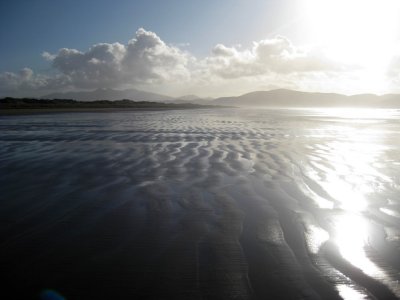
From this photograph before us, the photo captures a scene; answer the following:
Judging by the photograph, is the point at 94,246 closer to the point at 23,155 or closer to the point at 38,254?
the point at 38,254

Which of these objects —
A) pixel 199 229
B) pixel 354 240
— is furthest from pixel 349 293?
pixel 199 229

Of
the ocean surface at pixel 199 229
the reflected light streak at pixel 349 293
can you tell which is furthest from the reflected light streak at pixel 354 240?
the reflected light streak at pixel 349 293

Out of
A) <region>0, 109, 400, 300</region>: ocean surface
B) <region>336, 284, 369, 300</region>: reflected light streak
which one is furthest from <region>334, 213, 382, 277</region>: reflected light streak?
<region>336, 284, 369, 300</region>: reflected light streak

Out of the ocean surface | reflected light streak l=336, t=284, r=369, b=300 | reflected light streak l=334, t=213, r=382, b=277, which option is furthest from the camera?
reflected light streak l=334, t=213, r=382, b=277

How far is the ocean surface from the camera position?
10.7 feet

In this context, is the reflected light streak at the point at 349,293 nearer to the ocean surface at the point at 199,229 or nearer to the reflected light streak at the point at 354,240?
the ocean surface at the point at 199,229

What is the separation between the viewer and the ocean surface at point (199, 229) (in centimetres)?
327

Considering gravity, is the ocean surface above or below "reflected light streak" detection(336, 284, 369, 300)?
below

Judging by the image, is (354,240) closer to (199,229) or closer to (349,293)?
(349,293)

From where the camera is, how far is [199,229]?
4699 mm

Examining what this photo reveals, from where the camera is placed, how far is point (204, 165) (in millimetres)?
9438

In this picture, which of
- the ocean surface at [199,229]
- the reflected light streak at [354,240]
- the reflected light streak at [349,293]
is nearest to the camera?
the reflected light streak at [349,293]

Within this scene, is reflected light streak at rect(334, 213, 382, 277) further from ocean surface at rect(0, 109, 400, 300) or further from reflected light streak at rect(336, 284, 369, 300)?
reflected light streak at rect(336, 284, 369, 300)

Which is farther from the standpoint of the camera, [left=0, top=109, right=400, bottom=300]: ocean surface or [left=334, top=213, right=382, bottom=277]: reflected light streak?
[left=334, top=213, right=382, bottom=277]: reflected light streak
